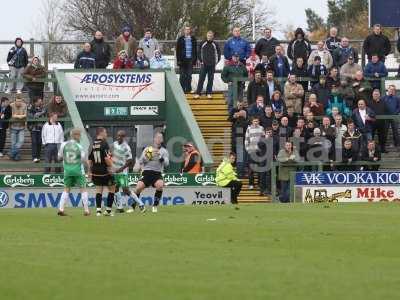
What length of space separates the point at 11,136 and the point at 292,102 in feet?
26.8

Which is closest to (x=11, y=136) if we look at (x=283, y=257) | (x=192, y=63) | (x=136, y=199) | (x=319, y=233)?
(x=192, y=63)

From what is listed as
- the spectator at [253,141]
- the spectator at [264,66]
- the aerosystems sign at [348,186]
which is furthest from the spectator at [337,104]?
the aerosystems sign at [348,186]

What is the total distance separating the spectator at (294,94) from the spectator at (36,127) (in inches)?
275

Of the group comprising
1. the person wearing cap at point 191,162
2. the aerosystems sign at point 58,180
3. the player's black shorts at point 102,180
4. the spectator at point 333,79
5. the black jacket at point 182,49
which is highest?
the black jacket at point 182,49

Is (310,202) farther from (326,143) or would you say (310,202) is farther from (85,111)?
(85,111)

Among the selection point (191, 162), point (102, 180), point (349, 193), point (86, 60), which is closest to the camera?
point (102, 180)

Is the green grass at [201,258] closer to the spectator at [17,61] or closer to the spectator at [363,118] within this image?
the spectator at [363,118]

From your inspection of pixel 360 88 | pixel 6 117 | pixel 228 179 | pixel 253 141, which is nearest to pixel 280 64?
pixel 360 88

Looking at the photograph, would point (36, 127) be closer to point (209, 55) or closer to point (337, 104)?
point (209, 55)

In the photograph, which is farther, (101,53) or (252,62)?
(101,53)

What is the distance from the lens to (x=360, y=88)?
1465 inches

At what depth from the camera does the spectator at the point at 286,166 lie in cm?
3462

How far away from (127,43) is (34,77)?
3170mm

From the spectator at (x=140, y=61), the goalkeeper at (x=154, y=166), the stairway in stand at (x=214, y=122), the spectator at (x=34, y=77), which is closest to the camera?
the goalkeeper at (x=154, y=166)
